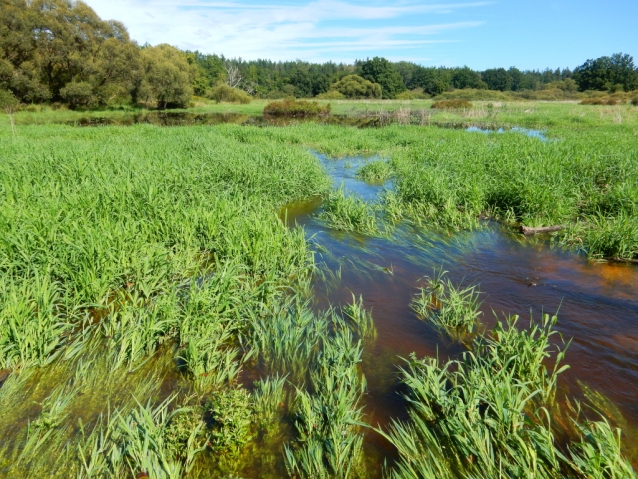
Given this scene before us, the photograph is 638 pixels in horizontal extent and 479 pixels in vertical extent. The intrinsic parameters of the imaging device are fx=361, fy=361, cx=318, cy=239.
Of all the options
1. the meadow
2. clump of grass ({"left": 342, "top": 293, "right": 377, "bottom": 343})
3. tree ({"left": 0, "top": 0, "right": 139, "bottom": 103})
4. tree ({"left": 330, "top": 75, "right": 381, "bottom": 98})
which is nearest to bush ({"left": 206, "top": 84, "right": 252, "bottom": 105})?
tree ({"left": 0, "top": 0, "right": 139, "bottom": 103})

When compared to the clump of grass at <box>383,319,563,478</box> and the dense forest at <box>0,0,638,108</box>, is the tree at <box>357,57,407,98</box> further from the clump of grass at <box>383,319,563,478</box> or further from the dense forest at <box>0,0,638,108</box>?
the clump of grass at <box>383,319,563,478</box>

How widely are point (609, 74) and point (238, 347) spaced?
108 m

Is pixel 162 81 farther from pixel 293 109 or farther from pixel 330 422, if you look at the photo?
pixel 330 422

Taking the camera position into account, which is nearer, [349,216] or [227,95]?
[349,216]

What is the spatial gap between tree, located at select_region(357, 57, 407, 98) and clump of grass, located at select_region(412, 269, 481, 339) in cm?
9912

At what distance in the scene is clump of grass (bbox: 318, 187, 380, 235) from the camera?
849 cm

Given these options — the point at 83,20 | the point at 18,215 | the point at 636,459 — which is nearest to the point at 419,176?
the point at 636,459

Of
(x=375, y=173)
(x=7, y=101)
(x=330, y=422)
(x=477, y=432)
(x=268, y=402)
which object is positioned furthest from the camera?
(x=7, y=101)

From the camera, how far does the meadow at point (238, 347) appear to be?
2.87 m

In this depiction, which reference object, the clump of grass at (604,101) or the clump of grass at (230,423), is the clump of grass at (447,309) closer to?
the clump of grass at (230,423)

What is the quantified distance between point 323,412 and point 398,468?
2.48 ft

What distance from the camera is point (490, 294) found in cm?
565

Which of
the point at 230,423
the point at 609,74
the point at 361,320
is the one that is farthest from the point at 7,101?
the point at 609,74

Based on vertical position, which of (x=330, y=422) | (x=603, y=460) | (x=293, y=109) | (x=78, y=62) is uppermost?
(x=78, y=62)
